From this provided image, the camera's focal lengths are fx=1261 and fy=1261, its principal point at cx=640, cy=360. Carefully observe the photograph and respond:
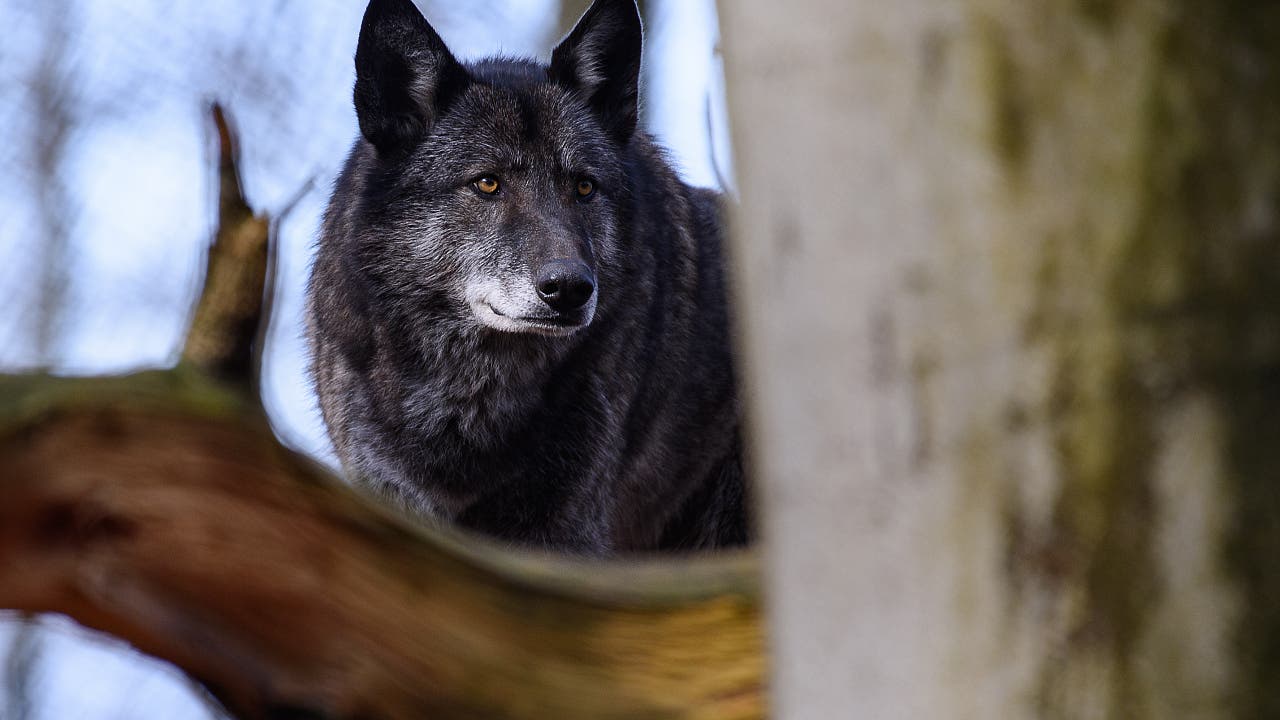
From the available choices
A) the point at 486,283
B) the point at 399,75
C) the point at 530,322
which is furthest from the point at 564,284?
the point at 399,75

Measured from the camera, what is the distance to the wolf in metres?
3.94

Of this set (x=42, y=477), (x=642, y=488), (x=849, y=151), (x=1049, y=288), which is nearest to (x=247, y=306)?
(x=42, y=477)

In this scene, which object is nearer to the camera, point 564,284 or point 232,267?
point 232,267

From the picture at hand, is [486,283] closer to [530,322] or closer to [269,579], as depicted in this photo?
[530,322]

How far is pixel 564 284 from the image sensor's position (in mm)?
3729

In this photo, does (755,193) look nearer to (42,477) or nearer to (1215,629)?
(1215,629)

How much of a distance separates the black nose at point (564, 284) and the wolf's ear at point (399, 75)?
2.31 ft

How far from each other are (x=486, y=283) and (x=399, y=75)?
28.2 inches

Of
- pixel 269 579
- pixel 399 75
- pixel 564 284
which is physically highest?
pixel 399 75

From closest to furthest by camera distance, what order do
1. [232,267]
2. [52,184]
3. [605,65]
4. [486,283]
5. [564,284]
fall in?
1. [232,267]
2. [564,284]
3. [486,283]
4. [605,65]
5. [52,184]

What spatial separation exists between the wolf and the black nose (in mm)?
36

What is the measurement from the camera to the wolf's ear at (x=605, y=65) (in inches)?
164

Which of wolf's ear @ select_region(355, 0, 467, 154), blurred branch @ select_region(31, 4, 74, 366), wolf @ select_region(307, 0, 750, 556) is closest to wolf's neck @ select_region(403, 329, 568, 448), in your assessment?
wolf @ select_region(307, 0, 750, 556)

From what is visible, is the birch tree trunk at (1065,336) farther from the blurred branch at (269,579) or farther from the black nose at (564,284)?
the black nose at (564,284)
